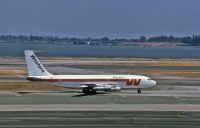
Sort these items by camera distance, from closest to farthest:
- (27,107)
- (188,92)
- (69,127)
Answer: (69,127)
(27,107)
(188,92)

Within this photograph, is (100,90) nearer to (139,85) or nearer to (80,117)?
(139,85)

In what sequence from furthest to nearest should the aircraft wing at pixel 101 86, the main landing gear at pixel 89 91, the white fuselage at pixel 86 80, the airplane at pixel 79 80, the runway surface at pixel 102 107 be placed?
the main landing gear at pixel 89 91 < the aircraft wing at pixel 101 86 < the white fuselage at pixel 86 80 < the airplane at pixel 79 80 < the runway surface at pixel 102 107

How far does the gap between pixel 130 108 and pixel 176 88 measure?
29.3 m

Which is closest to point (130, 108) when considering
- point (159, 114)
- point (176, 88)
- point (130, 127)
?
point (159, 114)

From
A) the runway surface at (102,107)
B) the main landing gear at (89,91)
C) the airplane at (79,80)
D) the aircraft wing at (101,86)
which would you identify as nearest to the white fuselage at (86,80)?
the airplane at (79,80)

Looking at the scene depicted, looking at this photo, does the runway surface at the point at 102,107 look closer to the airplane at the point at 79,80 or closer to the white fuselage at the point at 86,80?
the airplane at the point at 79,80

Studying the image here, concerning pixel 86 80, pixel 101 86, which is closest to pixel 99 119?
pixel 101 86

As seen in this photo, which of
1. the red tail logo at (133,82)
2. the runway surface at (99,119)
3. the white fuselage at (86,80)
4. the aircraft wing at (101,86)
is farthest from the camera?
the red tail logo at (133,82)

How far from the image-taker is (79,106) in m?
64.9

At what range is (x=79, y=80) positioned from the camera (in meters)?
80.8

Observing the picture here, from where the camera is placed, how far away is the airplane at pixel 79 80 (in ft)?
260

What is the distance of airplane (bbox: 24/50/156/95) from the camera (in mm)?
79125

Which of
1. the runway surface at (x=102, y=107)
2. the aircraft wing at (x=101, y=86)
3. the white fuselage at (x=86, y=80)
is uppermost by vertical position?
the white fuselage at (x=86, y=80)

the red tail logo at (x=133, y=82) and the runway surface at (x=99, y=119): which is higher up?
the red tail logo at (x=133, y=82)
